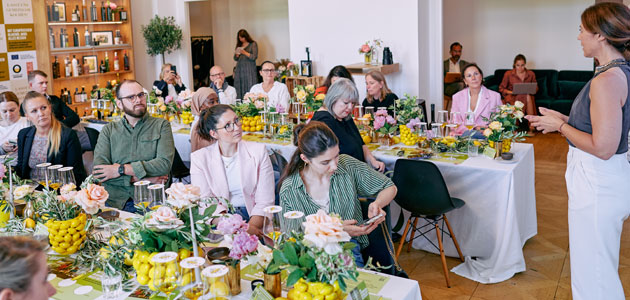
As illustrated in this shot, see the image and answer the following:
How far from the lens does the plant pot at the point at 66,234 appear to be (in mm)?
2539

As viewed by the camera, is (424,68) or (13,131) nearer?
(13,131)

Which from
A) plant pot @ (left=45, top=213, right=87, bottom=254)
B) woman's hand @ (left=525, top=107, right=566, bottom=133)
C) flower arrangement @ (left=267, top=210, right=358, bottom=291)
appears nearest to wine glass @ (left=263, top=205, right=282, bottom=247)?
flower arrangement @ (left=267, top=210, right=358, bottom=291)

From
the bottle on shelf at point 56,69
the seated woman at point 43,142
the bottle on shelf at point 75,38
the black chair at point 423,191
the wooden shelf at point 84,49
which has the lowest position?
the black chair at point 423,191

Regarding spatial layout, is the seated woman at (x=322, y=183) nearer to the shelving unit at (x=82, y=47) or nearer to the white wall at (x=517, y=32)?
the shelving unit at (x=82, y=47)

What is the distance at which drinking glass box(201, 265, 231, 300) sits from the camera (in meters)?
1.85

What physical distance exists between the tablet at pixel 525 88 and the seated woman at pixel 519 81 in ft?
1.14

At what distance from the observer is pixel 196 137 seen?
157 inches

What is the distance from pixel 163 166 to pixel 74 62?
5.94 metres

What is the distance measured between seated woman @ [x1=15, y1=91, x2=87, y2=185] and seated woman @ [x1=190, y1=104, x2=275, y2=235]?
124 cm

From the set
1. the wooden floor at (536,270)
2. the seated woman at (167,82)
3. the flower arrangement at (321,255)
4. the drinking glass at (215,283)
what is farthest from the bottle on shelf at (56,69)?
the flower arrangement at (321,255)

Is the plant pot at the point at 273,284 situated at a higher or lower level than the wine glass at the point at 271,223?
lower

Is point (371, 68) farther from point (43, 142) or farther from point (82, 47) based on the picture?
point (82, 47)

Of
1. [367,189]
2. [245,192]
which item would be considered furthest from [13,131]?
[367,189]

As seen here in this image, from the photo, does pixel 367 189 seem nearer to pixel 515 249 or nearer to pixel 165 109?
pixel 515 249
